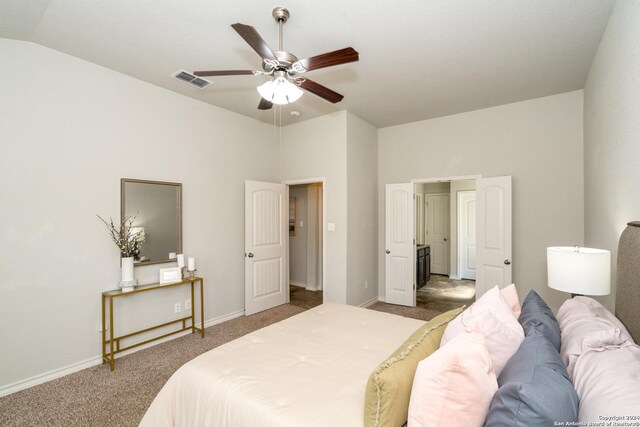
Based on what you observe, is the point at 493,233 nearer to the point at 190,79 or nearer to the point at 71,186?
the point at 190,79

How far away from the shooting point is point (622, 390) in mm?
874

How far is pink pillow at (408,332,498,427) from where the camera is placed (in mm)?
1000

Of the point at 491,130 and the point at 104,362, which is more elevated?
the point at 491,130

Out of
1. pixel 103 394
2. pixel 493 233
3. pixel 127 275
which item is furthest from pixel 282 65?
pixel 493 233

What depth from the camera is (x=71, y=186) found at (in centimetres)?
278

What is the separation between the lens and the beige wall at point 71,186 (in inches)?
97.7

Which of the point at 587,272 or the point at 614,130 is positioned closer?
the point at 587,272

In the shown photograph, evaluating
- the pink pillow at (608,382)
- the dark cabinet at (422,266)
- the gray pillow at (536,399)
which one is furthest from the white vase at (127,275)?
the dark cabinet at (422,266)

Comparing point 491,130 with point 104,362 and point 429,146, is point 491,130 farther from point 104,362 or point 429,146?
point 104,362

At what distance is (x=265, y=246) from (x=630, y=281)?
390 centimetres

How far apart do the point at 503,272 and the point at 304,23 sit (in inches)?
148

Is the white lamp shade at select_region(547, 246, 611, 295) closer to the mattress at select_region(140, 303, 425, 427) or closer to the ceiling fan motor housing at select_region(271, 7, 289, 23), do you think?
the mattress at select_region(140, 303, 425, 427)

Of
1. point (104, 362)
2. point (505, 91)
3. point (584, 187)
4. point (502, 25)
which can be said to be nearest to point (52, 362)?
point (104, 362)

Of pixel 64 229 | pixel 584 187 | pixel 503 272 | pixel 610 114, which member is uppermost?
pixel 610 114
